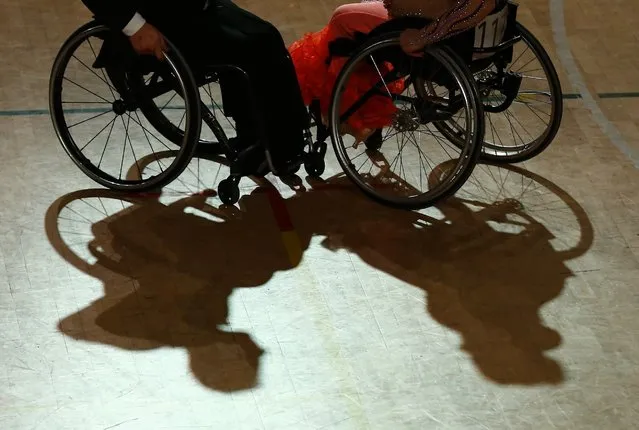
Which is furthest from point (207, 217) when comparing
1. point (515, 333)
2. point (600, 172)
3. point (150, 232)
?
point (600, 172)

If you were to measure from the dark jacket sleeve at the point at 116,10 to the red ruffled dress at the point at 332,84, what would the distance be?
0.69 m

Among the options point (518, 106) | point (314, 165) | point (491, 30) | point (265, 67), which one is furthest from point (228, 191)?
point (518, 106)

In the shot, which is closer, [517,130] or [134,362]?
[134,362]

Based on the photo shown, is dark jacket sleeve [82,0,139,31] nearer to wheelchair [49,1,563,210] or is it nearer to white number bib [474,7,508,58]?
wheelchair [49,1,563,210]

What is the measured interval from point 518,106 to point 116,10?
172 centimetres

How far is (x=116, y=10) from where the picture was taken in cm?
307

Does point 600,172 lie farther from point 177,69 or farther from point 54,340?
point 54,340

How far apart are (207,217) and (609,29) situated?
89.4 inches

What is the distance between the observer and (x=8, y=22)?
4465mm

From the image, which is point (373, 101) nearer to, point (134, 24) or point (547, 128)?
point (547, 128)

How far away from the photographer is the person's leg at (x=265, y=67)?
10.6ft

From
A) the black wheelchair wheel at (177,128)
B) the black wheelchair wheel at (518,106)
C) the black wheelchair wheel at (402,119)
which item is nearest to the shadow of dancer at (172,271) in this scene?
the black wheelchair wheel at (177,128)

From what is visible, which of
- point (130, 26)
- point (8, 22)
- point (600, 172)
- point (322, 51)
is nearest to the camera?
point (130, 26)

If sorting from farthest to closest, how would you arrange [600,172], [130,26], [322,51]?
[600,172] < [322,51] < [130,26]
